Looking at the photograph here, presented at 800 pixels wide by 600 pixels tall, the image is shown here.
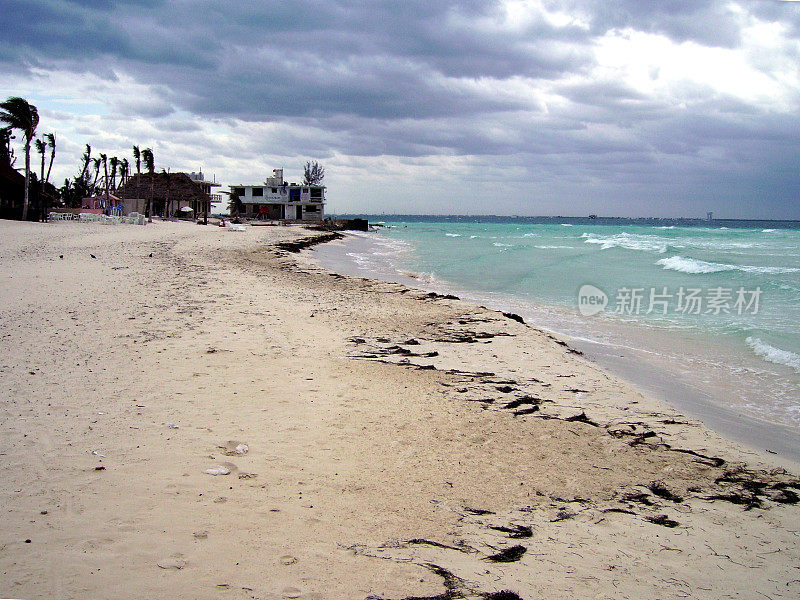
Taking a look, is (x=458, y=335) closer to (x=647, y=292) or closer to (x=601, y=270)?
(x=647, y=292)

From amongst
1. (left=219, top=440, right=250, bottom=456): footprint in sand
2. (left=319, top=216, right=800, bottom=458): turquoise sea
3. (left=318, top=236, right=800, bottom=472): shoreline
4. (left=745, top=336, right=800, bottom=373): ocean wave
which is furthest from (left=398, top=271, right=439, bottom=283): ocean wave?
(left=219, top=440, right=250, bottom=456): footprint in sand

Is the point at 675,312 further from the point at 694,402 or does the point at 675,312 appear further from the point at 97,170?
the point at 97,170

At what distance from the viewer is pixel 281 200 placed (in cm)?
7212

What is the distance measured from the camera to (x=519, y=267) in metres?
26.4

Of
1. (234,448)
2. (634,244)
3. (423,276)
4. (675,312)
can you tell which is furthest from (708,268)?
(234,448)

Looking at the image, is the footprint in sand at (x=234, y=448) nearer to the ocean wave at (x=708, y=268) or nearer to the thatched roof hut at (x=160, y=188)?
the ocean wave at (x=708, y=268)

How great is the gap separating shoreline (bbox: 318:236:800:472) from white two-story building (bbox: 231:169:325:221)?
63.9m

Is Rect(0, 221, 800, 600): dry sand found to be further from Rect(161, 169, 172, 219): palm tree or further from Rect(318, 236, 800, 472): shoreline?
Rect(161, 169, 172, 219): palm tree

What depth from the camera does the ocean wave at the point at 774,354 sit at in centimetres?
927

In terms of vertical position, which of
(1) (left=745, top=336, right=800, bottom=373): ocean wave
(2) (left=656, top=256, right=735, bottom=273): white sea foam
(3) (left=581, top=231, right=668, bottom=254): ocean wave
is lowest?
(1) (left=745, top=336, right=800, bottom=373): ocean wave

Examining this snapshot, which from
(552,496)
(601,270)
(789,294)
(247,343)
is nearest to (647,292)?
(789,294)

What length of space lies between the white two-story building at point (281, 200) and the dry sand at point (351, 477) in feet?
214

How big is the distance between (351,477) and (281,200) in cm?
7102

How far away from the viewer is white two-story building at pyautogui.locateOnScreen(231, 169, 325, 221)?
2832 inches
